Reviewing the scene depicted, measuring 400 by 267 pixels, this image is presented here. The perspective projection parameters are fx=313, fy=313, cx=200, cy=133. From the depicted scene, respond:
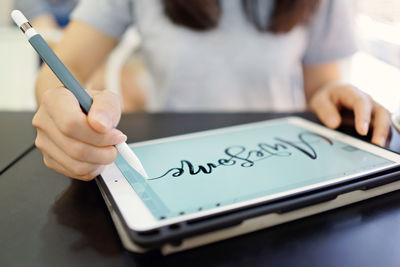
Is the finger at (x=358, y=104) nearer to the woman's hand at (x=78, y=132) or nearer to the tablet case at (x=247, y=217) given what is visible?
the tablet case at (x=247, y=217)

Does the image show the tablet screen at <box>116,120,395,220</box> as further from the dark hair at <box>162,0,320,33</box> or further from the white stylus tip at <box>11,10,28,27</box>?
the dark hair at <box>162,0,320,33</box>

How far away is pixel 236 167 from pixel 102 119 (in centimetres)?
11

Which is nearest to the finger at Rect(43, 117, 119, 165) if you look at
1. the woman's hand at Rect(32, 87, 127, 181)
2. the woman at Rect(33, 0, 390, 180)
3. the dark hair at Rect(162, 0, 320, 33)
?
the woman's hand at Rect(32, 87, 127, 181)

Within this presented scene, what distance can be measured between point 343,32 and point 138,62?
3.32ft

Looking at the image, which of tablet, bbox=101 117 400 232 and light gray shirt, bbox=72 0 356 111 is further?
light gray shirt, bbox=72 0 356 111

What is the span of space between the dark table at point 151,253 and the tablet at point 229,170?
2cm

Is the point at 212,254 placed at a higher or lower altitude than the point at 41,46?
lower

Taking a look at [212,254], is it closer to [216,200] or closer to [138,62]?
[216,200]

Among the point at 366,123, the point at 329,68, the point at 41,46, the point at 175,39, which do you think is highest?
the point at 41,46

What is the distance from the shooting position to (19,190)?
0.81 feet

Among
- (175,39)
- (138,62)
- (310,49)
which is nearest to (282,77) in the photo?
(310,49)

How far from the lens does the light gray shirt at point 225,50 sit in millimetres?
544

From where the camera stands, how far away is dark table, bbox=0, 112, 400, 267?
0.17 metres

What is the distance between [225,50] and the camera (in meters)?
0.56
